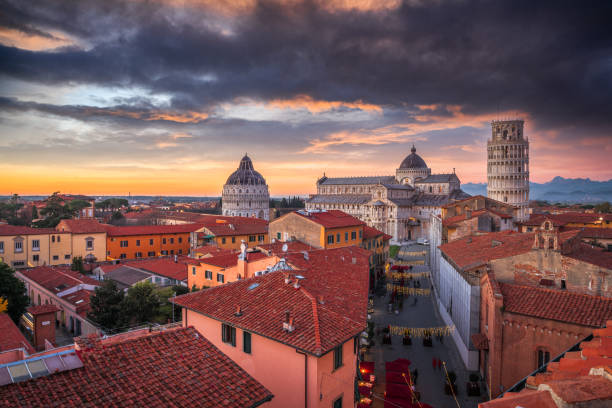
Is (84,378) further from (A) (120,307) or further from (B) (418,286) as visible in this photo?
(B) (418,286)

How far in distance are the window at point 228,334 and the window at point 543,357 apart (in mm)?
13491

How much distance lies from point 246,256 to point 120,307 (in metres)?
8.48

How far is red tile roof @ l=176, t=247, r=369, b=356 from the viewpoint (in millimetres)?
12281

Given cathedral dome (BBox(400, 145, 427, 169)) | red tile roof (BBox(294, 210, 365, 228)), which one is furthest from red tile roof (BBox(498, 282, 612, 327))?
cathedral dome (BBox(400, 145, 427, 169))

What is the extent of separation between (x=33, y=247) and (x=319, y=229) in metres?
41.0

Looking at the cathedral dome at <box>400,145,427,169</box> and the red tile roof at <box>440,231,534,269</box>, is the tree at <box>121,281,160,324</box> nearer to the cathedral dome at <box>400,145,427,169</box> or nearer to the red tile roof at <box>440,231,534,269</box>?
the red tile roof at <box>440,231,534,269</box>

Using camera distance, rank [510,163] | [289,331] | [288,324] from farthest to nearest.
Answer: [510,163] → [288,324] → [289,331]

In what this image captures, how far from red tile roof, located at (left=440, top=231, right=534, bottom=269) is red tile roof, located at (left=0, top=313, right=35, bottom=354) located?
79.2 ft

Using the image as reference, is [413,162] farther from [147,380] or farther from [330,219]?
[147,380]

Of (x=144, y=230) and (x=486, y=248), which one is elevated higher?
(x=486, y=248)

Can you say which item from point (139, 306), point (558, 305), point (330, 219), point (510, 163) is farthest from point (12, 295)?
point (510, 163)

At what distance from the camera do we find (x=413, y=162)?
114875mm

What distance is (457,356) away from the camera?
24125mm

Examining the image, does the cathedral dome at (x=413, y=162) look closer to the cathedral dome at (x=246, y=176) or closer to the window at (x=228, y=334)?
the cathedral dome at (x=246, y=176)
